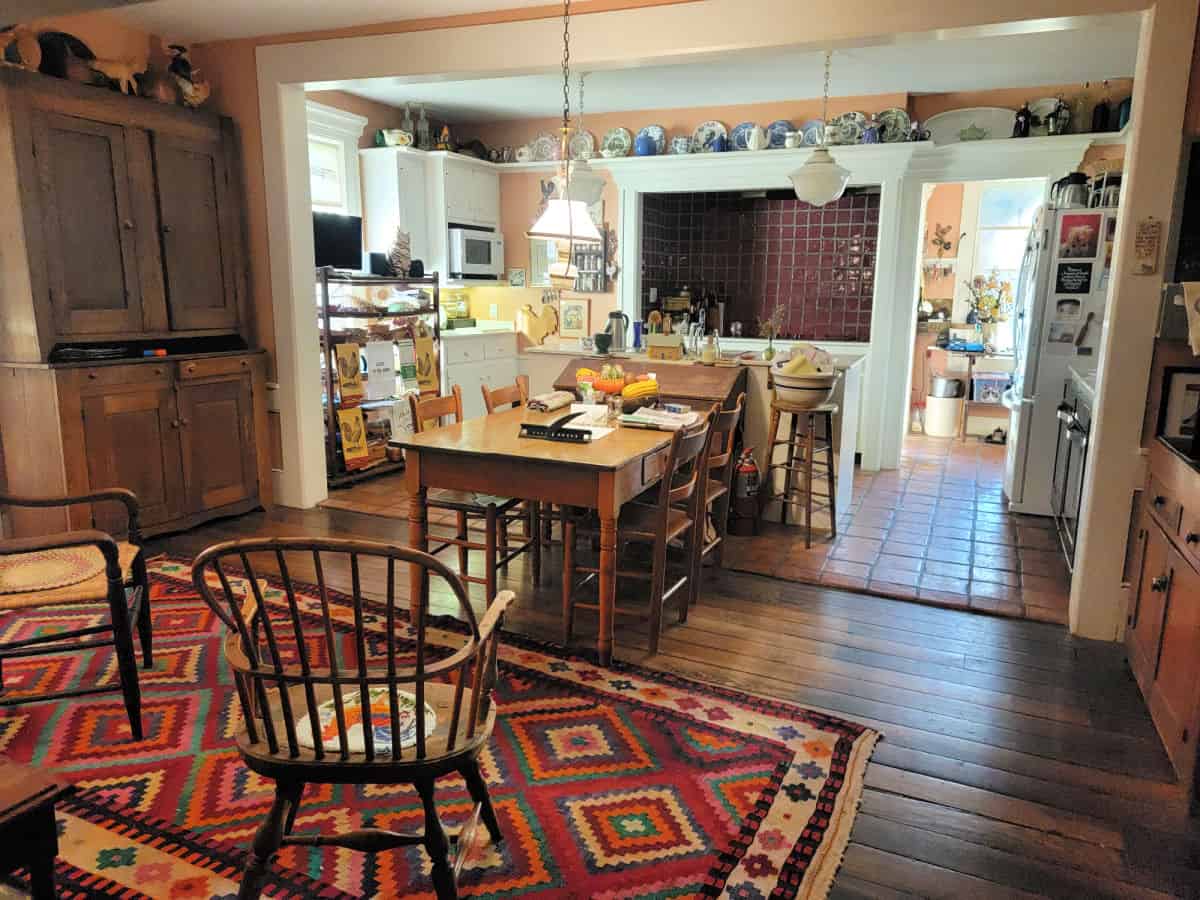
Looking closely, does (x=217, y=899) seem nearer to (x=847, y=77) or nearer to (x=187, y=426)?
(x=187, y=426)

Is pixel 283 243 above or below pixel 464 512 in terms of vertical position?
above

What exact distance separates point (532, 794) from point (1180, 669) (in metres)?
1.81

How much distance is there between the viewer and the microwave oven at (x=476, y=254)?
6547mm

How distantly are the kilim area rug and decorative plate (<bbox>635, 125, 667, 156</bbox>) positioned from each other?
4.77 m

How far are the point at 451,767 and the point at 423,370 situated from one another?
177 inches

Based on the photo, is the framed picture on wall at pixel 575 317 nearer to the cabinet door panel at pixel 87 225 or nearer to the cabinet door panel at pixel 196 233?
the cabinet door panel at pixel 196 233

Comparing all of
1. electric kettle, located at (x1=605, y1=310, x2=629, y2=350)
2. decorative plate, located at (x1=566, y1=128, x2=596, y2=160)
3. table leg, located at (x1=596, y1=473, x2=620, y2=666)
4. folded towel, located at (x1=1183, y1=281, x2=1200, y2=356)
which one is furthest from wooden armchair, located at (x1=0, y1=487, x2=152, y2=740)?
decorative plate, located at (x1=566, y1=128, x2=596, y2=160)

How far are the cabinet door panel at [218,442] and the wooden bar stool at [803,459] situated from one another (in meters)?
2.83

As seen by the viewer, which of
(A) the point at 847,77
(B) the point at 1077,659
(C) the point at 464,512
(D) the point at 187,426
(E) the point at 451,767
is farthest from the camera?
(A) the point at 847,77

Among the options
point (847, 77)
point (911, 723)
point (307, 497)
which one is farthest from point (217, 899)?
point (847, 77)

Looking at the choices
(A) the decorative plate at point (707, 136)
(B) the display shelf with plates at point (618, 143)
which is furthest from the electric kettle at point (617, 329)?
(B) the display shelf with plates at point (618, 143)

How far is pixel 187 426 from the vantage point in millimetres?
4117

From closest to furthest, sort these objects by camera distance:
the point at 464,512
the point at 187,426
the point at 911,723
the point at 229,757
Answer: the point at 229,757 < the point at 911,723 < the point at 464,512 < the point at 187,426

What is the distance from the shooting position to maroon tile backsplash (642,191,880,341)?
6.78 metres
